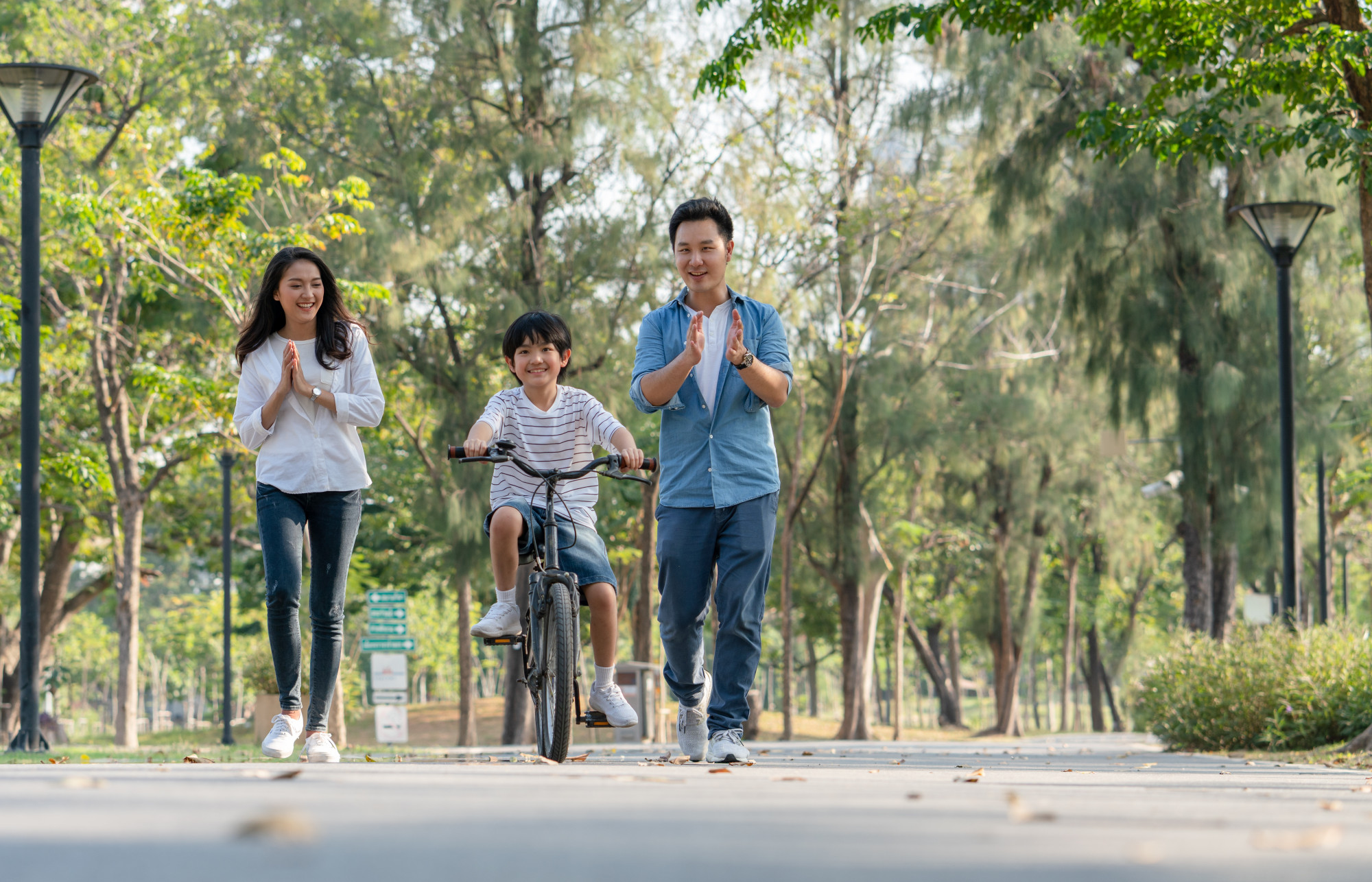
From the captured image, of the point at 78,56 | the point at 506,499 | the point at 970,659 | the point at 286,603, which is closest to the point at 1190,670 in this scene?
the point at 506,499

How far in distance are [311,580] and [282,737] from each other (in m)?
0.63

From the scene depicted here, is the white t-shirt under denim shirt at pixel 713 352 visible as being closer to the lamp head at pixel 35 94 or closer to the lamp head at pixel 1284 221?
the lamp head at pixel 35 94

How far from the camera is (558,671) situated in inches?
208

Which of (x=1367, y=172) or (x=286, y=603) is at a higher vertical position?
(x=1367, y=172)

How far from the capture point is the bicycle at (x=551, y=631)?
5266 mm

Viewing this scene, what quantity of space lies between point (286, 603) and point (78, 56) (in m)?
19.7

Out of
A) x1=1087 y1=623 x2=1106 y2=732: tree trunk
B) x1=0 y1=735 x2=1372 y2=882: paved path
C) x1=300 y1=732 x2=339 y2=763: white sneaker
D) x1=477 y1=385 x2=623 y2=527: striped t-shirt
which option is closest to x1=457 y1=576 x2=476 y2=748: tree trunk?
x1=477 y1=385 x2=623 y2=527: striped t-shirt

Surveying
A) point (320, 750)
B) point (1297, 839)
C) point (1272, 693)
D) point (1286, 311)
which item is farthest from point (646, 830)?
point (1286, 311)

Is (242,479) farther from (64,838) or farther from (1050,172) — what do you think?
(64,838)

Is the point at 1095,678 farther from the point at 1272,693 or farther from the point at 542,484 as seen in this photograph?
the point at 542,484

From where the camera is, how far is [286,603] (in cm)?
563

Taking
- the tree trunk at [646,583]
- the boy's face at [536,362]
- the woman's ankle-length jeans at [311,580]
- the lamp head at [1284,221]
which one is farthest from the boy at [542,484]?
the tree trunk at [646,583]

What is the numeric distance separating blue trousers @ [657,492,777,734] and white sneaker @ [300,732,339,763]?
1378mm

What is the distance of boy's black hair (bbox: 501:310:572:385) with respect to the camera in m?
6.00
